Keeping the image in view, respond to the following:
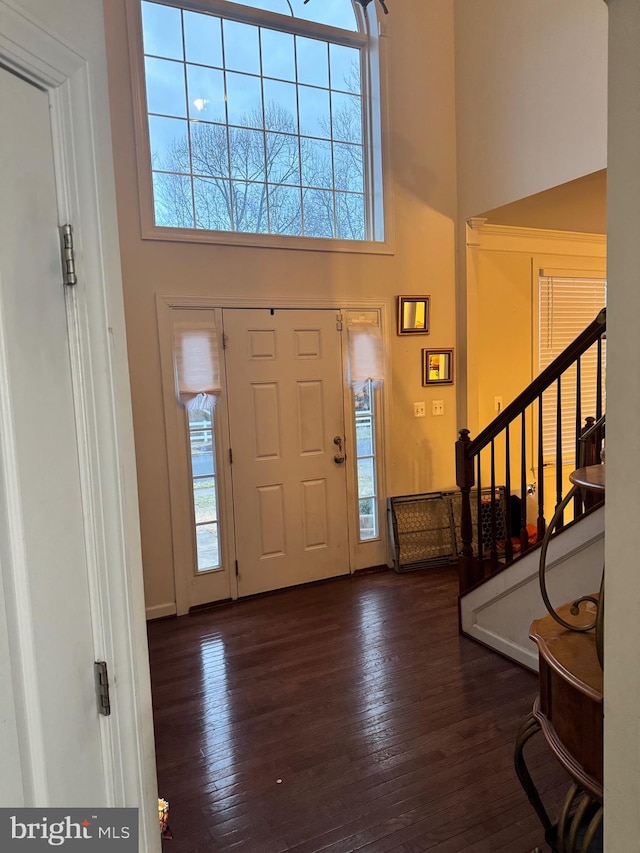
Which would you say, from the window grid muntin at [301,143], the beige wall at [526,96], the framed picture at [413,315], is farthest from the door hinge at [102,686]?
the framed picture at [413,315]

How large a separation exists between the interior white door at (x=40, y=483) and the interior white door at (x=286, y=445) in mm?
2966

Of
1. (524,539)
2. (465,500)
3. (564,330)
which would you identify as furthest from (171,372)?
(564,330)

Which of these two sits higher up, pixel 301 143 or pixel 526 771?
pixel 301 143

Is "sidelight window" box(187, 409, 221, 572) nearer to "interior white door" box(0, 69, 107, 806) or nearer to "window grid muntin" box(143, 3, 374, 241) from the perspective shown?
"window grid muntin" box(143, 3, 374, 241)

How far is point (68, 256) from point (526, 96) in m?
3.86

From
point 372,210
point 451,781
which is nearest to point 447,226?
point 372,210

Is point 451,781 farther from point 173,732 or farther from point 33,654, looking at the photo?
point 33,654

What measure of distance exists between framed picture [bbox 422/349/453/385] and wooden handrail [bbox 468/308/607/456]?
1.36 metres

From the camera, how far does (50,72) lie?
830mm

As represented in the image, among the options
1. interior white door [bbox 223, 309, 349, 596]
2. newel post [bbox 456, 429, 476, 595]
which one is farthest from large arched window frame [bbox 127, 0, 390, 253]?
newel post [bbox 456, 429, 476, 595]

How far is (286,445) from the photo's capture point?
4.07m

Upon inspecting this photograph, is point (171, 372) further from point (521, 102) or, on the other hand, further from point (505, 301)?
point (521, 102)

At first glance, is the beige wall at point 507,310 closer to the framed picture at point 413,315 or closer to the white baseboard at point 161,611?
the framed picture at point 413,315

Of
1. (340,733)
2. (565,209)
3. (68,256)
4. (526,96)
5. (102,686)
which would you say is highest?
(526,96)
